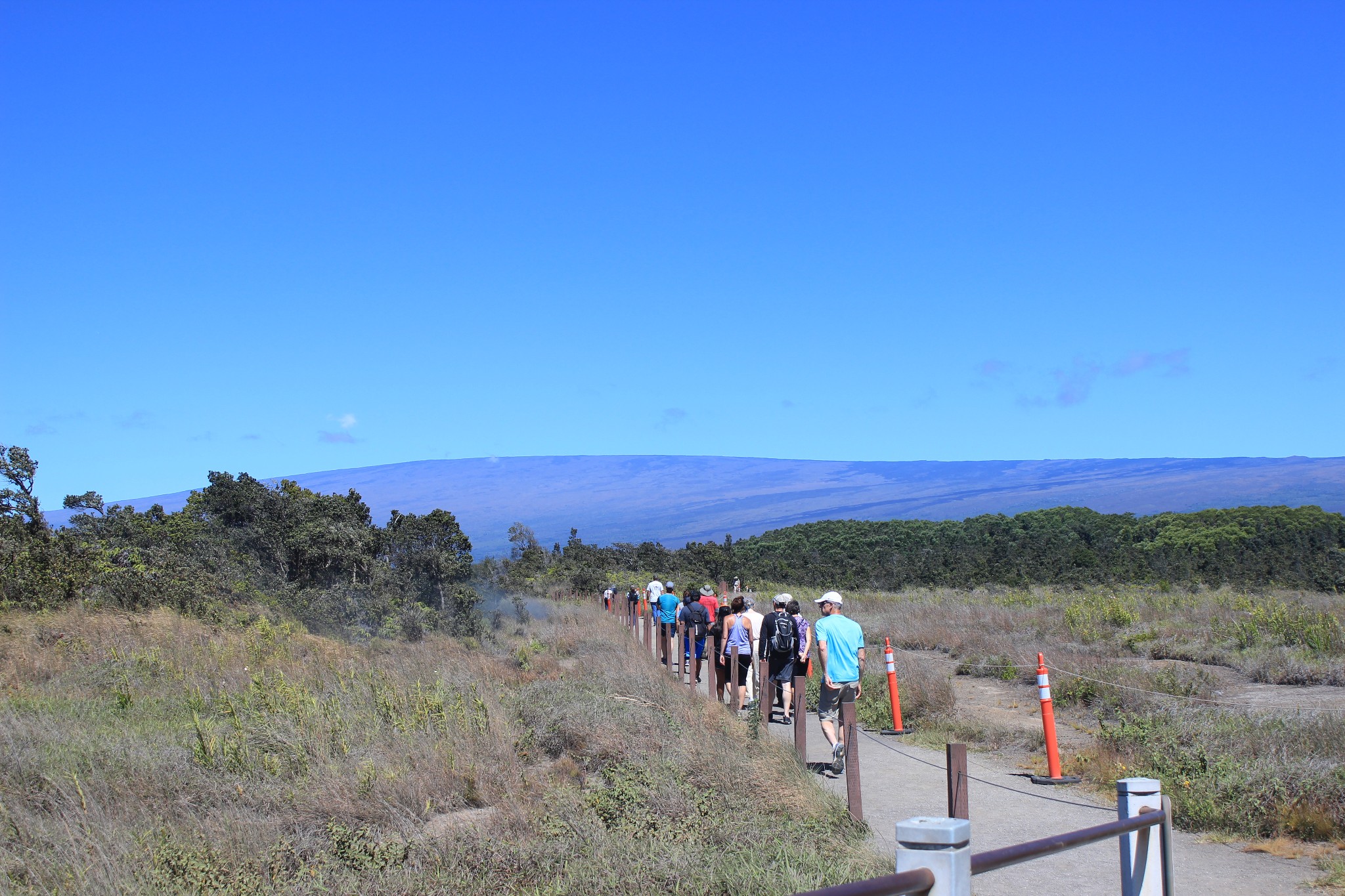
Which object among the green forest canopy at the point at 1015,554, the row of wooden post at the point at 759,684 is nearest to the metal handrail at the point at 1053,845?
the row of wooden post at the point at 759,684

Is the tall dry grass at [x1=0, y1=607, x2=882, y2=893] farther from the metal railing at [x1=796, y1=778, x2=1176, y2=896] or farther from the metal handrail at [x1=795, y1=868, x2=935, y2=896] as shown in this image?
the metal handrail at [x1=795, y1=868, x2=935, y2=896]

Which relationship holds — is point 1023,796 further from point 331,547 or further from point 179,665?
point 331,547

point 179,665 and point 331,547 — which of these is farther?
point 331,547

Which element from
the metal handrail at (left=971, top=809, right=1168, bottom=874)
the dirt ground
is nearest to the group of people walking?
the dirt ground

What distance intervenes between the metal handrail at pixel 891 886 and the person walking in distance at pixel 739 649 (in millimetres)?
11108

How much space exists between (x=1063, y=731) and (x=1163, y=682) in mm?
1925

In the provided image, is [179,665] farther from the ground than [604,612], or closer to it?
farther from the ground

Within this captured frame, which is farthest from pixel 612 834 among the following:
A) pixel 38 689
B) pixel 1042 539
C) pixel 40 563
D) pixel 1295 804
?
pixel 1042 539

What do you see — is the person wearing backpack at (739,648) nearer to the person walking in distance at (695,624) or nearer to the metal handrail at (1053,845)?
the person walking in distance at (695,624)

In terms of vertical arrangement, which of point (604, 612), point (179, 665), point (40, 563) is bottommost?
point (604, 612)

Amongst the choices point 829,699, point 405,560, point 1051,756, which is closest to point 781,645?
point 829,699

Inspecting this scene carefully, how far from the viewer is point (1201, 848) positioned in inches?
292

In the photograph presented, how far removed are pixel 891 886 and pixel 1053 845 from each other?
857 mm

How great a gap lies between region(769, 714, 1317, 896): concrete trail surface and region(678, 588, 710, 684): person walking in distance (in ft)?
20.1
